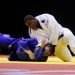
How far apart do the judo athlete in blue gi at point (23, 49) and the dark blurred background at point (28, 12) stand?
12.9 feet

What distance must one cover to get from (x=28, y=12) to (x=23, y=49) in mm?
4115

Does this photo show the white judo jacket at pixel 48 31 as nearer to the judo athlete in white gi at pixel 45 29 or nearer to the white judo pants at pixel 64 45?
the judo athlete in white gi at pixel 45 29

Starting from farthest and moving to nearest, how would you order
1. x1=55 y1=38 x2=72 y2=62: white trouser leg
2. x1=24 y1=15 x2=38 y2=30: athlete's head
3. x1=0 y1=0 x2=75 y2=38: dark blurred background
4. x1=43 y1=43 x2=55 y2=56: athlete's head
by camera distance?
1. x1=0 y1=0 x2=75 y2=38: dark blurred background
2. x1=55 y1=38 x2=72 y2=62: white trouser leg
3. x1=24 y1=15 x2=38 y2=30: athlete's head
4. x1=43 y1=43 x2=55 y2=56: athlete's head

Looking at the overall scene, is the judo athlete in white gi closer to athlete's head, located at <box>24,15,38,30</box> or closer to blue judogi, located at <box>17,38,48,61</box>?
athlete's head, located at <box>24,15,38,30</box>

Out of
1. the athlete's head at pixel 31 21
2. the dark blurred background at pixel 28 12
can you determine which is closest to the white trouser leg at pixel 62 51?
the athlete's head at pixel 31 21

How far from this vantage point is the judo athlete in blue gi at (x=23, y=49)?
218 inches

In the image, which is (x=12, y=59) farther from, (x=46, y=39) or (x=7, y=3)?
(x=7, y=3)

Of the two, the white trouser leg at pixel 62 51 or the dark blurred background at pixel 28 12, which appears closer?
the white trouser leg at pixel 62 51

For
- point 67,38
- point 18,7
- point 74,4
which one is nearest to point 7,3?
point 18,7

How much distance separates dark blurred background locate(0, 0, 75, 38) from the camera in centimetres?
953

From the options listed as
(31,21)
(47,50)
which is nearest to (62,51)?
(47,50)

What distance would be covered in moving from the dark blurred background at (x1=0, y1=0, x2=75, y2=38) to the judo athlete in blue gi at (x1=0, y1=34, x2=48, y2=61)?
3.94m

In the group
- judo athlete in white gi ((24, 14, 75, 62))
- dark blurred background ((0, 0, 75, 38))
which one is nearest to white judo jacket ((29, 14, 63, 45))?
judo athlete in white gi ((24, 14, 75, 62))

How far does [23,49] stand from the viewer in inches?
220
